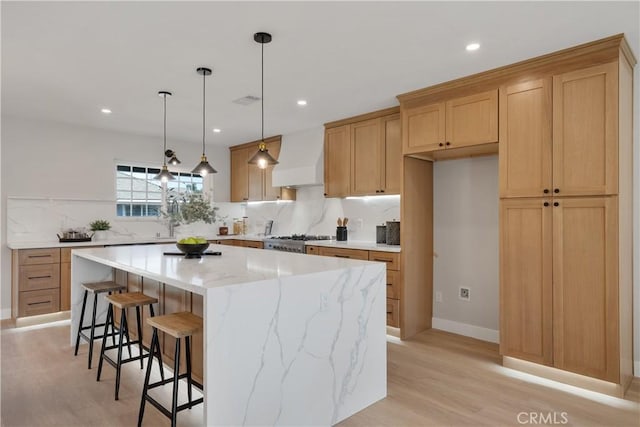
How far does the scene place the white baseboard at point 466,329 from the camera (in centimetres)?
393

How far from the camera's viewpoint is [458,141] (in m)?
3.55

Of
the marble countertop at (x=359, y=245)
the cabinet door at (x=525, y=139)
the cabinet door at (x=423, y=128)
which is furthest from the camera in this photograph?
the marble countertop at (x=359, y=245)

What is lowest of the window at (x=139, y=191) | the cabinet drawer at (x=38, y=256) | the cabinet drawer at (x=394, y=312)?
the cabinet drawer at (x=394, y=312)

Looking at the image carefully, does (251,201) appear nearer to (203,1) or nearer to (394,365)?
(394,365)

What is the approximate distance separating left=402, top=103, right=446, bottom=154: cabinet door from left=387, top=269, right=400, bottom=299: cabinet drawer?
4.06ft

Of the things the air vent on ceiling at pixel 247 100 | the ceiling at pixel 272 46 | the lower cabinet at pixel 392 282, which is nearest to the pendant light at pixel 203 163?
the ceiling at pixel 272 46

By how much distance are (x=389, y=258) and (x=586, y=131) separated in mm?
2019

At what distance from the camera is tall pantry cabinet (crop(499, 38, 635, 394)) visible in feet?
8.91

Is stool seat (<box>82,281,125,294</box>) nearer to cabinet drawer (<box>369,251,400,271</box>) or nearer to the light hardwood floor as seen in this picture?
the light hardwood floor

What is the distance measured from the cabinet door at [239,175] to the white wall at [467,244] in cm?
319

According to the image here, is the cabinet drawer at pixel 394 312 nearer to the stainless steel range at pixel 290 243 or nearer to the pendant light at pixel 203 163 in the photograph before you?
the stainless steel range at pixel 290 243

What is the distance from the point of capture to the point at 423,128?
381cm

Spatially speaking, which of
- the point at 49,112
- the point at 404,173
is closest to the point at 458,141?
the point at 404,173

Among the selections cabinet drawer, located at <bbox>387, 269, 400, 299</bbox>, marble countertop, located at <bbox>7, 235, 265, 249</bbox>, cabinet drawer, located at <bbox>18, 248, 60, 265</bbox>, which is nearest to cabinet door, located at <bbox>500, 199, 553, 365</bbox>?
cabinet drawer, located at <bbox>387, 269, 400, 299</bbox>
